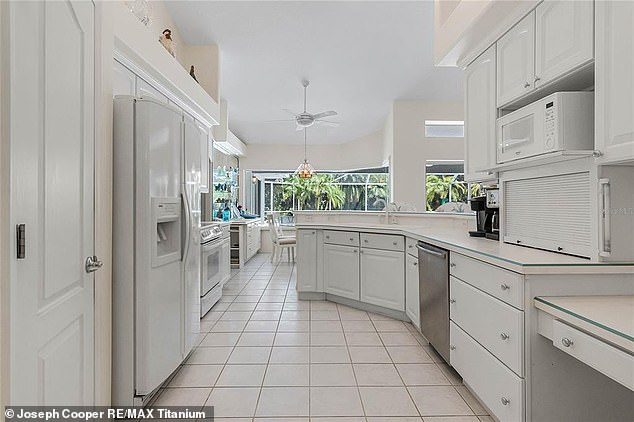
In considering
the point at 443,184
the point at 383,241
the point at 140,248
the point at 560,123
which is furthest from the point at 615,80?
the point at 443,184

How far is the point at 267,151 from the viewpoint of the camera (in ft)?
31.3

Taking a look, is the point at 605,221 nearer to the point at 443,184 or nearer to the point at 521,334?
the point at 521,334

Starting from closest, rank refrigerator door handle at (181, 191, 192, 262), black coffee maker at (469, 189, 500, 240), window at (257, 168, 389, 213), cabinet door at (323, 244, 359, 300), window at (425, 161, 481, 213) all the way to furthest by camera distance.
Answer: refrigerator door handle at (181, 191, 192, 262) → black coffee maker at (469, 189, 500, 240) → cabinet door at (323, 244, 359, 300) → window at (425, 161, 481, 213) → window at (257, 168, 389, 213)

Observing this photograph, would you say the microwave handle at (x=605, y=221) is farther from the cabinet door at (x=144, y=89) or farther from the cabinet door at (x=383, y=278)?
the cabinet door at (x=144, y=89)

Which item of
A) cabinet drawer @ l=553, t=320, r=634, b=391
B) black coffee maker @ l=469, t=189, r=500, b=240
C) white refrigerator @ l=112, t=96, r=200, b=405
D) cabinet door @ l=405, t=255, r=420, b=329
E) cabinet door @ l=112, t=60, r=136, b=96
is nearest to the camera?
cabinet drawer @ l=553, t=320, r=634, b=391

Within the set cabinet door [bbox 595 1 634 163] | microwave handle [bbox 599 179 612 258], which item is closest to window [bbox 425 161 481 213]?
microwave handle [bbox 599 179 612 258]

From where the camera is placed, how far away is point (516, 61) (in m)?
2.31

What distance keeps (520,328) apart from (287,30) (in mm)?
4017

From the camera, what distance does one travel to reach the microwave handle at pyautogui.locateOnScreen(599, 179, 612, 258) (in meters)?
1.74

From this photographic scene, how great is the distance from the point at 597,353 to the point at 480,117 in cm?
195

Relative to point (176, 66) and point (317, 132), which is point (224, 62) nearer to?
point (176, 66)

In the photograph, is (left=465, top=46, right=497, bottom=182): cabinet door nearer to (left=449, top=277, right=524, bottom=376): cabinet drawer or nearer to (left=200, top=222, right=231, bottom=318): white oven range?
(left=449, top=277, right=524, bottom=376): cabinet drawer

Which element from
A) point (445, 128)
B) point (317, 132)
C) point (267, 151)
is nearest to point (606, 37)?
point (445, 128)

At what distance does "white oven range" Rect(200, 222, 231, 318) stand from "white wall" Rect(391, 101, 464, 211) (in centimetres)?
356
